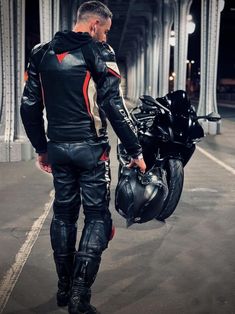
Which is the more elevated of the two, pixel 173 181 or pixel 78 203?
pixel 78 203

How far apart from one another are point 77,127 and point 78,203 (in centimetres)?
60

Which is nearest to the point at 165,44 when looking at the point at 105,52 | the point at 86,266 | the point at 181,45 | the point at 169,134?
the point at 181,45

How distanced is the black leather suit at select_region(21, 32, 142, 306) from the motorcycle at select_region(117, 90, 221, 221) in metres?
1.47

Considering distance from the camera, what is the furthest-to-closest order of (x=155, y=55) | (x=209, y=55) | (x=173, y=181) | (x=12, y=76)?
1. (x=155, y=55)
2. (x=209, y=55)
3. (x=12, y=76)
4. (x=173, y=181)

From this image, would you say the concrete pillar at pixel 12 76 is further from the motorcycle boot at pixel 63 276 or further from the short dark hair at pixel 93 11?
the short dark hair at pixel 93 11

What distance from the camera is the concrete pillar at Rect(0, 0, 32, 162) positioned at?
9.49 metres

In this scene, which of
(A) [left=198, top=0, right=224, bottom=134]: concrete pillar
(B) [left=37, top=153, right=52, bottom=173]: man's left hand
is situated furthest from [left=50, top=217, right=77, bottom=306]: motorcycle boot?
(A) [left=198, top=0, right=224, bottom=134]: concrete pillar

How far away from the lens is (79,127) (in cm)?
297

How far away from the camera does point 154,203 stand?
433 cm

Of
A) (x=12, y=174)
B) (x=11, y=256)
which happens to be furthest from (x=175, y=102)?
(x=12, y=174)

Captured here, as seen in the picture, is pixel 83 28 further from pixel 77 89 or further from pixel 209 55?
pixel 209 55

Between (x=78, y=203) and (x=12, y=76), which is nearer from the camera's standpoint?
(x=78, y=203)

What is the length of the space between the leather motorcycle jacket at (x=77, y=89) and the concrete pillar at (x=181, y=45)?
16.3 m

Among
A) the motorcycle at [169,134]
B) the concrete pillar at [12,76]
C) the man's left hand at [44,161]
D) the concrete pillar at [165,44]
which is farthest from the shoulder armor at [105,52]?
the concrete pillar at [165,44]
